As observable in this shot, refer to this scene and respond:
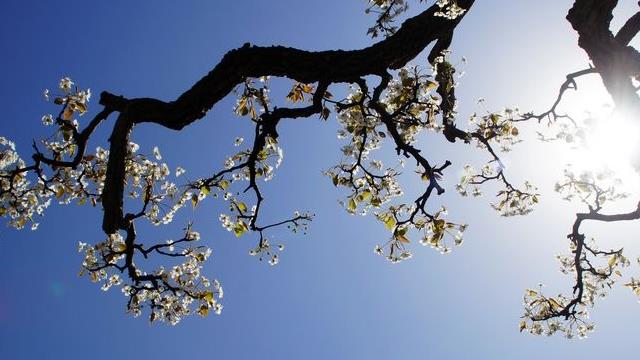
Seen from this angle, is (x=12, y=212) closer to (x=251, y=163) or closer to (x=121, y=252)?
(x=121, y=252)

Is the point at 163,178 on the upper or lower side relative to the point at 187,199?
upper

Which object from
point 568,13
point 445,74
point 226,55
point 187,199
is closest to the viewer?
point 226,55

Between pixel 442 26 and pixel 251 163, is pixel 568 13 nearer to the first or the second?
Result: pixel 442 26

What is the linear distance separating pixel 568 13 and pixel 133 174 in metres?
8.82

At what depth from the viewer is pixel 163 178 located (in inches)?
399

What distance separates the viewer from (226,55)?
6160mm

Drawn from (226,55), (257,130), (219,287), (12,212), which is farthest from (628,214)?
(12,212)

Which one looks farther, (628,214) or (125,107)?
(628,214)

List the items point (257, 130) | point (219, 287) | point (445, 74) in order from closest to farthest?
point (257, 130), point (445, 74), point (219, 287)

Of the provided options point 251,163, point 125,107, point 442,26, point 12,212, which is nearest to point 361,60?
point 442,26

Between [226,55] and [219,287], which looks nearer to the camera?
[226,55]

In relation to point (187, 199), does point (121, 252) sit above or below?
below

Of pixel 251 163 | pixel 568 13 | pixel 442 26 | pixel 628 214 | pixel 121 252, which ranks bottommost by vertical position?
pixel 628 214

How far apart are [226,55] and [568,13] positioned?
564cm
